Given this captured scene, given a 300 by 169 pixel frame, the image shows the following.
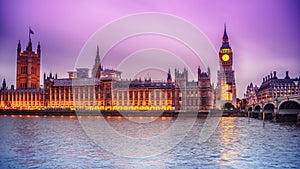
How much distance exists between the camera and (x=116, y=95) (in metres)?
147

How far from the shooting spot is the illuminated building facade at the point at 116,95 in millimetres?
141625

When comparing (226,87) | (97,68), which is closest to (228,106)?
(226,87)

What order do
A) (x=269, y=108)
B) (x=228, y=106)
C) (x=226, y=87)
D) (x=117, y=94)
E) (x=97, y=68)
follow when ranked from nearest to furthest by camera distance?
(x=269, y=108)
(x=117, y=94)
(x=228, y=106)
(x=97, y=68)
(x=226, y=87)

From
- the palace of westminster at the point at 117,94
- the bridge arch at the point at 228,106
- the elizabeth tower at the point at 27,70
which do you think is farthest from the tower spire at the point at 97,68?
the bridge arch at the point at 228,106

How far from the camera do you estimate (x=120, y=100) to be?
145500 millimetres

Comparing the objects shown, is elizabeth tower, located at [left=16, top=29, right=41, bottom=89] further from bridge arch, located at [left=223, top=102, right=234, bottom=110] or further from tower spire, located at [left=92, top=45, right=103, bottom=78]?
bridge arch, located at [left=223, top=102, right=234, bottom=110]

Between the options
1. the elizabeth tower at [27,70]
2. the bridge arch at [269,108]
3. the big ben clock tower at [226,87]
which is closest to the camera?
the bridge arch at [269,108]

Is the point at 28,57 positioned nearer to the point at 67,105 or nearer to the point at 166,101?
the point at 67,105

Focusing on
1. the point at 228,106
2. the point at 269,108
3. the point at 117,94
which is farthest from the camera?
the point at 228,106

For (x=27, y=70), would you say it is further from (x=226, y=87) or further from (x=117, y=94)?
(x=226, y=87)

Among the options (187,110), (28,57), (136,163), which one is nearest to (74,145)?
(136,163)

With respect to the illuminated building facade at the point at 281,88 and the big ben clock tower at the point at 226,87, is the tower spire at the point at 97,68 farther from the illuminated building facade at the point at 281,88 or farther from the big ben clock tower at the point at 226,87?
the illuminated building facade at the point at 281,88

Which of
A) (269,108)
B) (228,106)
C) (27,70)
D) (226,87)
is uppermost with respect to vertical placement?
(27,70)

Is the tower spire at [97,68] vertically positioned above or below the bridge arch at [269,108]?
above
